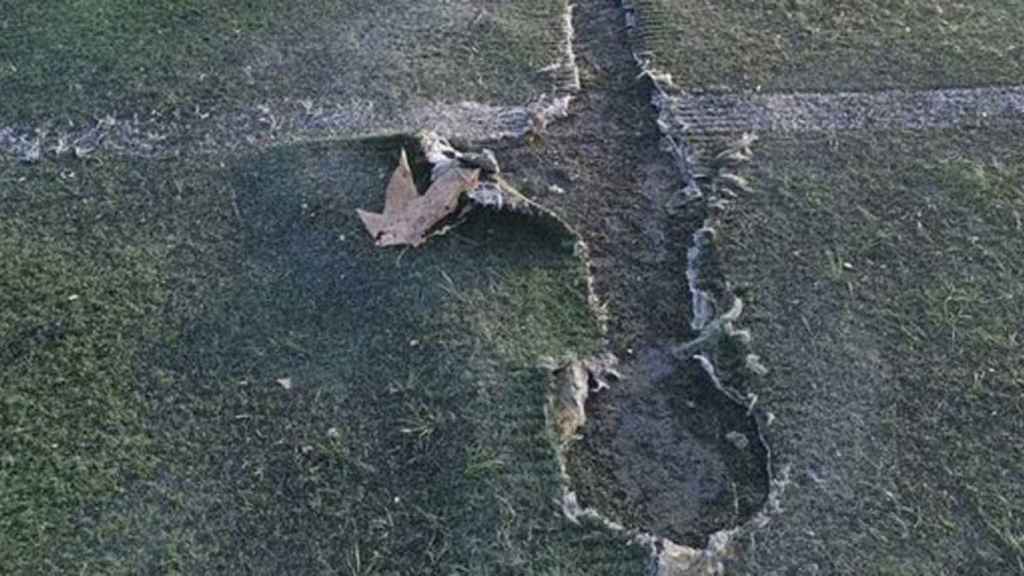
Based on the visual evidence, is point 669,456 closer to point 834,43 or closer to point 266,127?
point 266,127

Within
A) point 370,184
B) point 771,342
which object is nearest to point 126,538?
point 370,184

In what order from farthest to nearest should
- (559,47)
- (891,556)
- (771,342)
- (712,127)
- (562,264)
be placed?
(559,47), (712,127), (562,264), (771,342), (891,556)

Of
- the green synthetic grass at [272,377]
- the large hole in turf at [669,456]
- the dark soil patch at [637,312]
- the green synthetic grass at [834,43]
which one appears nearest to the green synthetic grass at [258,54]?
the dark soil patch at [637,312]

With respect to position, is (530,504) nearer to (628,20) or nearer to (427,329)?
(427,329)

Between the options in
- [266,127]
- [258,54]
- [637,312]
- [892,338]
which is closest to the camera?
[892,338]

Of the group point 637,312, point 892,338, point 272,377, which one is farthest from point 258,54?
point 892,338

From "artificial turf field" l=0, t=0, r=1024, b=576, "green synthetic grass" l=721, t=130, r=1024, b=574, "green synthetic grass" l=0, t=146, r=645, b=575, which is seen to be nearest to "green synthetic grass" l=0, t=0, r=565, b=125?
"artificial turf field" l=0, t=0, r=1024, b=576
